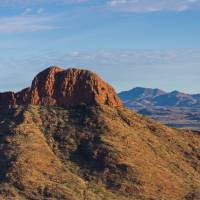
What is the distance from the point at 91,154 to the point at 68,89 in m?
20.8

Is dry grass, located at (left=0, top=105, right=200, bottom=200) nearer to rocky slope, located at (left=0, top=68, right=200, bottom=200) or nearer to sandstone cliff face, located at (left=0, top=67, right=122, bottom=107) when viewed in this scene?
rocky slope, located at (left=0, top=68, right=200, bottom=200)

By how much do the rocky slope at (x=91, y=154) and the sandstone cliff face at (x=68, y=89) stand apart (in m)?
0.39

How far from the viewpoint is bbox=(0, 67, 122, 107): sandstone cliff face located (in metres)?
138

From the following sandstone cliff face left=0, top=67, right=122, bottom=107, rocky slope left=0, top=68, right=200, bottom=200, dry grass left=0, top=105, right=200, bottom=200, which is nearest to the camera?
dry grass left=0, top=105, right=200, bottom=200

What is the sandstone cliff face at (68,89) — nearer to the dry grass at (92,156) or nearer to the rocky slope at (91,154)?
the rocky slope at (91,154)

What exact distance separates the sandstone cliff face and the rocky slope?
0.39 m

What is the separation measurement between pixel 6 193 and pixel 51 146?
20784 millimetres

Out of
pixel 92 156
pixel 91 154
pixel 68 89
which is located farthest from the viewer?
pixel 68 89

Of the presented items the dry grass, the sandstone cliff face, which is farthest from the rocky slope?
the sandstone cliff face

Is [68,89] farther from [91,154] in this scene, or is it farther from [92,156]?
[92,156]

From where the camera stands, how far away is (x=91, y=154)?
122 meters

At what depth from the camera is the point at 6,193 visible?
10612cm

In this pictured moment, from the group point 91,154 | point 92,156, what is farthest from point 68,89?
point 92,156

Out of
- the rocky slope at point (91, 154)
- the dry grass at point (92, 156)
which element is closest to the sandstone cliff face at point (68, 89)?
the rocky slope at point (91, 154)
